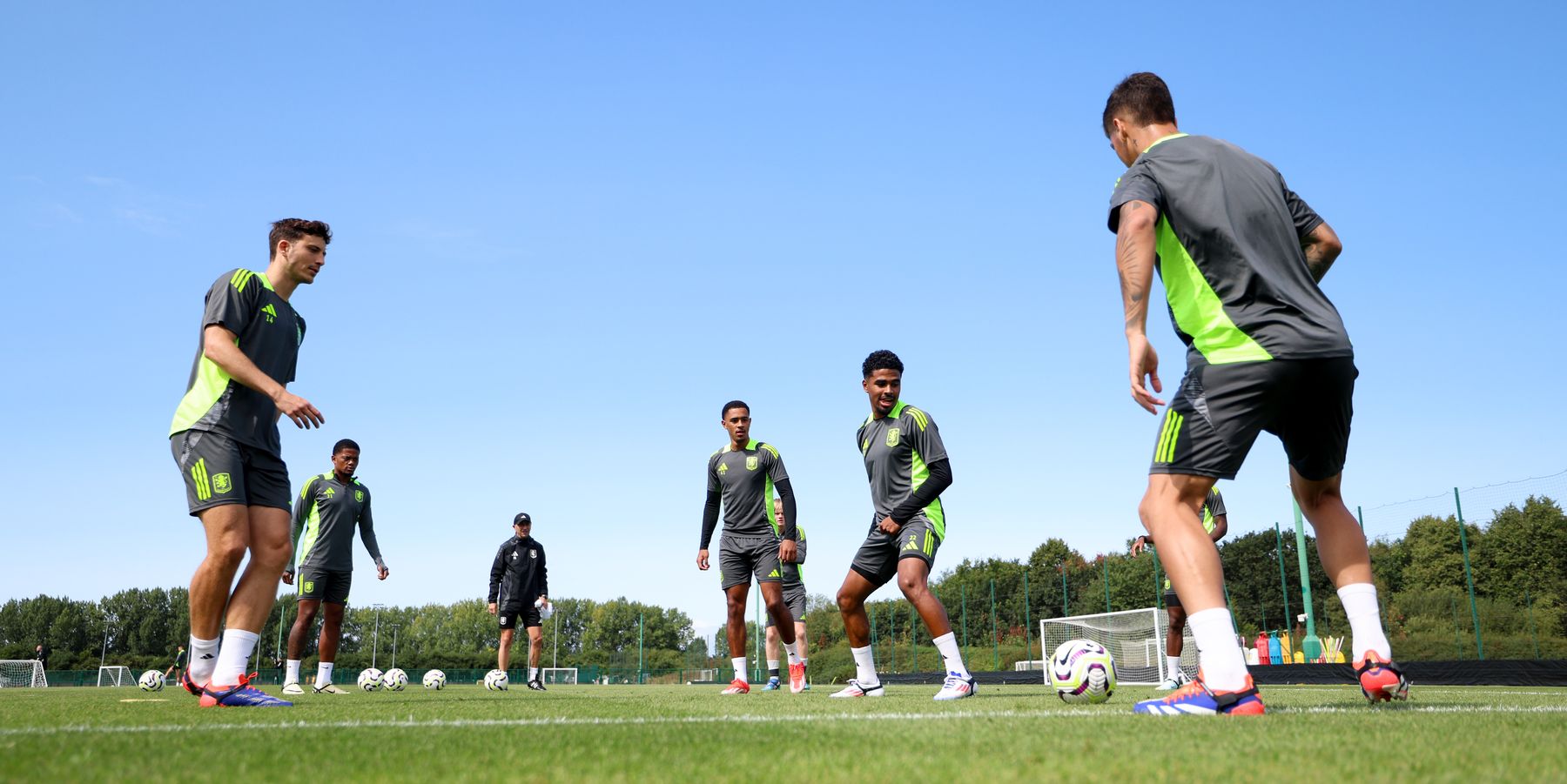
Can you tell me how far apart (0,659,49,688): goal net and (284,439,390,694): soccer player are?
1304 inches

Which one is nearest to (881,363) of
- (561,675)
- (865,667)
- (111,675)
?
(865,667)

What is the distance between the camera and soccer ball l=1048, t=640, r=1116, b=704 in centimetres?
499

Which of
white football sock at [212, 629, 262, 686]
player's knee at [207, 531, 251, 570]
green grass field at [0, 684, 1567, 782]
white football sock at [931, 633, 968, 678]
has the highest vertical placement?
player's knee at [207, 531, 251, 570]

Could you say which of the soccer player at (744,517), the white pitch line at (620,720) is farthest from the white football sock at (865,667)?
the white pitch line at (620,720)

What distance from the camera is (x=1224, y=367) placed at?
3404 mm

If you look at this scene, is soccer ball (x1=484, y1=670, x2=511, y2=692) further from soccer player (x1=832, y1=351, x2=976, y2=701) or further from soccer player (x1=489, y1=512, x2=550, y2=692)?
soccer player (x1=832, y1=351, x2=976, y2=701)

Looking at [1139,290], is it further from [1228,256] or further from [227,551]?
[227,551]

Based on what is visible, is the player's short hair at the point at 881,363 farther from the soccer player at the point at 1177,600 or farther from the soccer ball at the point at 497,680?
the soccer ball at the point at 497,680

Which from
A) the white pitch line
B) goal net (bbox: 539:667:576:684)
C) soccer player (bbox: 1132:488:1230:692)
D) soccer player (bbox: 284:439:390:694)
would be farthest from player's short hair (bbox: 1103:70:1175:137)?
goal net (bbox: 539:667:576:684)

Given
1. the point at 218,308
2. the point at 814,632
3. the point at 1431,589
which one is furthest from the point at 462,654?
the point at 218,308

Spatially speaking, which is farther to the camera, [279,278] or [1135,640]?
[1135,640]

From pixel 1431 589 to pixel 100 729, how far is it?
25463 mm

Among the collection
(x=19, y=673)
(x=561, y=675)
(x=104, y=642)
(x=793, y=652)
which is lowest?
(x=561, y=675)

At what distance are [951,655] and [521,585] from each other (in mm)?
7564
